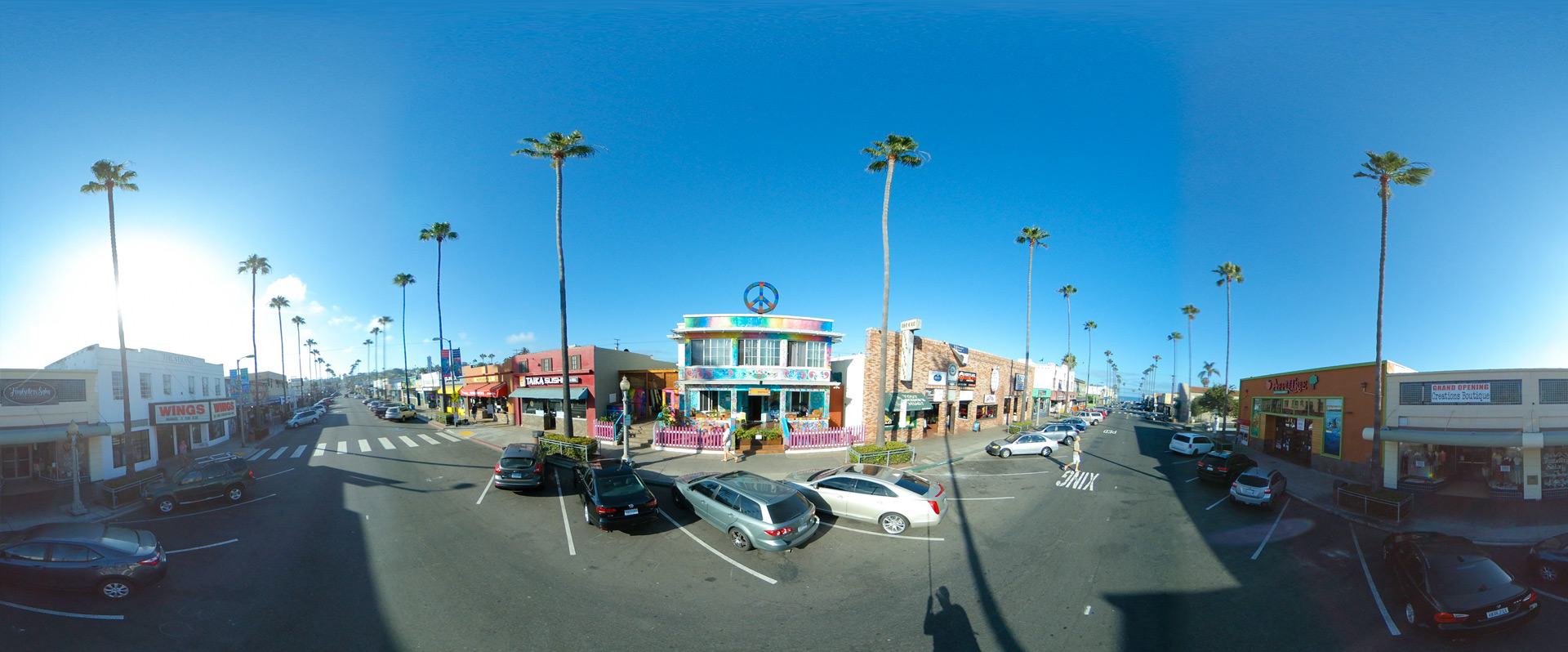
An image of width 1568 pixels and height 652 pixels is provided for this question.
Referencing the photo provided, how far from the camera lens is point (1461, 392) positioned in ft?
64.5

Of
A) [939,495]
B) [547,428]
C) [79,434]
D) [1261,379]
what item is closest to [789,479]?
[939,495]

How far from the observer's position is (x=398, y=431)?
1582 inches

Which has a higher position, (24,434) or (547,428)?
(24,434)

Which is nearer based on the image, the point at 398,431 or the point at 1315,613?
the point at 1315,613

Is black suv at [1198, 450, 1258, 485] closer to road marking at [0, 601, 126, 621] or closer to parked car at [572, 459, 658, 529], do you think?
parked car at [572, 459, 658, 529]

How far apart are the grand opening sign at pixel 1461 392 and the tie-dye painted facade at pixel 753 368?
86.5 feet

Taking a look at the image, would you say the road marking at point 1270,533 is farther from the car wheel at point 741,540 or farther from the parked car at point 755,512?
the car wheel at point 741,540

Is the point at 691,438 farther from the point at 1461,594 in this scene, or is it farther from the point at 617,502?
the point at 1461,594

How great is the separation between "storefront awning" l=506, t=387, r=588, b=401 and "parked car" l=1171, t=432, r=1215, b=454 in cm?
3883

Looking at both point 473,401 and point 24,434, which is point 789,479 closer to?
point 24,434

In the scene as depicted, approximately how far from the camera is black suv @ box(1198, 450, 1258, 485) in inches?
800

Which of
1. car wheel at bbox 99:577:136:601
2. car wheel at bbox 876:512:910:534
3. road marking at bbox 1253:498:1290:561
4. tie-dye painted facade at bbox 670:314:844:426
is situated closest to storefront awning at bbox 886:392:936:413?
tie-dye painted facade at bbox 670:314:844:426

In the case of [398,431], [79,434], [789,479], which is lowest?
[398,431]

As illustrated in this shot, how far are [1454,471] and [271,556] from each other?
42529 millimetres
